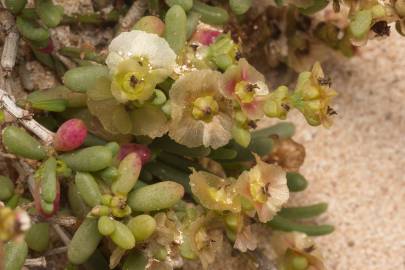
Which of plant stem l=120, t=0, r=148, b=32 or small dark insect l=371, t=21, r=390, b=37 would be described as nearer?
small dark insect l=371, t=21, r=390, b=37

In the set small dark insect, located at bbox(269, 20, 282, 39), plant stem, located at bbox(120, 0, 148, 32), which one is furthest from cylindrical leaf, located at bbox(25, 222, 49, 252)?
small dark insect, located at bbox(269, 20, 282, 39)

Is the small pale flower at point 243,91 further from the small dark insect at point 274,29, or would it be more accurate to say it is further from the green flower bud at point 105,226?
the small dark insect at point 274,29

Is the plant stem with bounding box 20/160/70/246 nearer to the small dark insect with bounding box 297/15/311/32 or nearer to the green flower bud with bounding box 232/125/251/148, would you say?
the green flower bud with bounding box 232/125/251/148

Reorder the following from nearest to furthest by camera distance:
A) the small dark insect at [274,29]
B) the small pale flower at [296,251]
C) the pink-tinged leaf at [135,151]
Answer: the pink-tinged leaf at [135,151]
the small pale flower at [296,251]
the small dark insect at [274,29]

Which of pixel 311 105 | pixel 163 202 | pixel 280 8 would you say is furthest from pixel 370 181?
pixel 163 202

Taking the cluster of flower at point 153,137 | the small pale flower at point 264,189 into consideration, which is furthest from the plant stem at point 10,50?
the small pale flower at point 264,189

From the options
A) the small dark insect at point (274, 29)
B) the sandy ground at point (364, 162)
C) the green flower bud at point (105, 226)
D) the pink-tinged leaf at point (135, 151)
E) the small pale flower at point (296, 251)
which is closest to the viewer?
the green flower bud at point (105, 226)

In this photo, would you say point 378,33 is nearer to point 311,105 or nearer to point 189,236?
point 311,105
